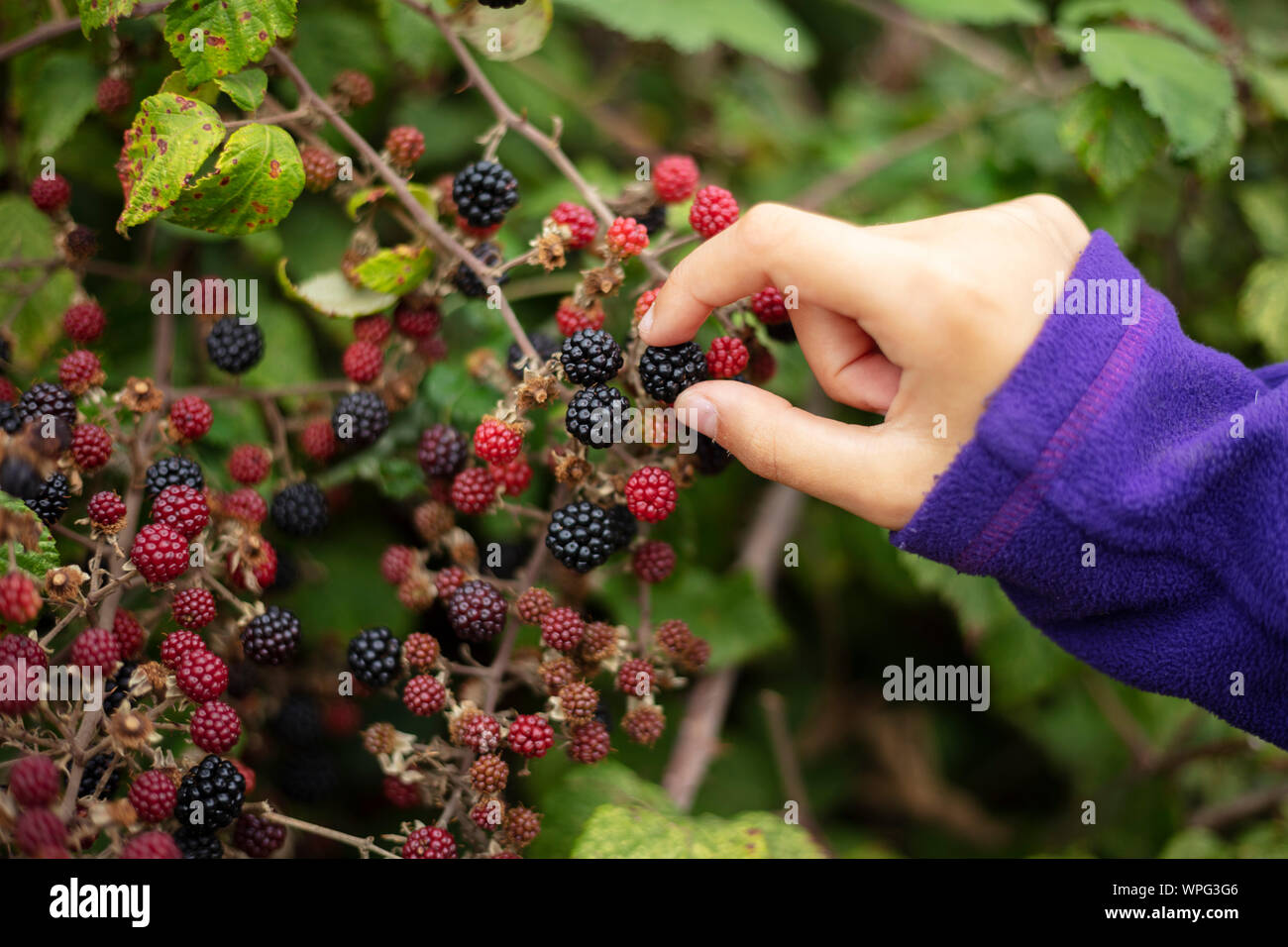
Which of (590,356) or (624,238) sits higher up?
(624,238)

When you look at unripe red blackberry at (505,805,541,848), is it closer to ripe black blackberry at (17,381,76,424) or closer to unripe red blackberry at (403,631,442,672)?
unripe red blackberry at (403,631,442,672)

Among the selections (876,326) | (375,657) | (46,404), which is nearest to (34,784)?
(375,657)

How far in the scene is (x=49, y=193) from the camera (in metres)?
1.52

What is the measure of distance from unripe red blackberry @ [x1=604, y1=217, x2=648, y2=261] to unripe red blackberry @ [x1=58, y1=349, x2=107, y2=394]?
847 mm

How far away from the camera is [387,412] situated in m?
1.60

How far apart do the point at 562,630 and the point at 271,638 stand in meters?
0.43

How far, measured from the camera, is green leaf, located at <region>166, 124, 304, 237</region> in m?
1.29

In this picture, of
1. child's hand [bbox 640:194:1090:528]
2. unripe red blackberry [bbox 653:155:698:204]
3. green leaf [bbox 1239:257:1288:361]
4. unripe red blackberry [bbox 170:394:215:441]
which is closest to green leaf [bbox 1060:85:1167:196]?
green leaf [bbox 1239:257:1288:361]

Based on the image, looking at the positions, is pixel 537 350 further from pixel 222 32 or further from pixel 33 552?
pixel 33 552

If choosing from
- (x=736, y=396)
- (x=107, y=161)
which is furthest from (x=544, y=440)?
(x=107, y=161)

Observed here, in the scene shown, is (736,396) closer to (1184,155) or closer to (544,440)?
(544,440)
